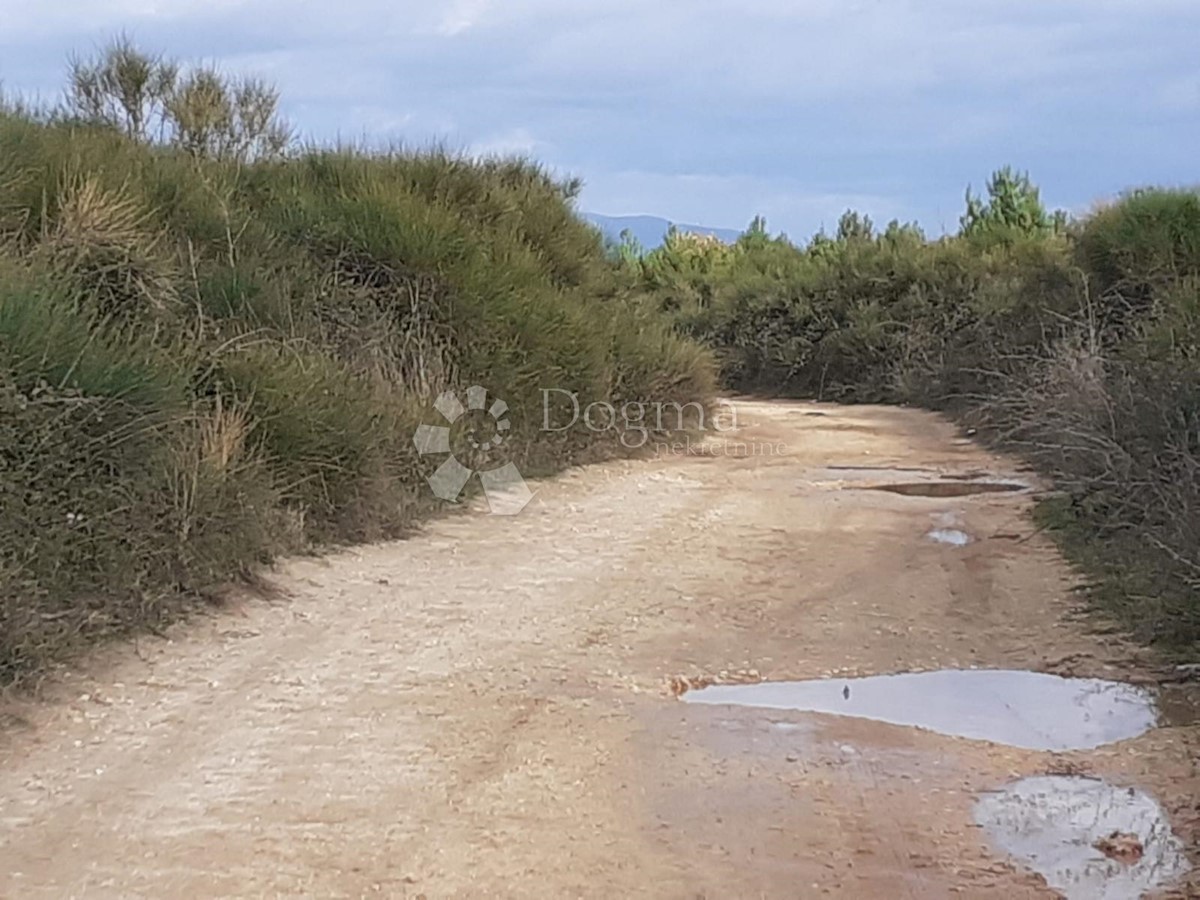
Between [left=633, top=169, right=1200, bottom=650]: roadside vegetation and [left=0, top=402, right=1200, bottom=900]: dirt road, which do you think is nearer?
[left=0, top=402, right=1200, bottom=900]: dirt road

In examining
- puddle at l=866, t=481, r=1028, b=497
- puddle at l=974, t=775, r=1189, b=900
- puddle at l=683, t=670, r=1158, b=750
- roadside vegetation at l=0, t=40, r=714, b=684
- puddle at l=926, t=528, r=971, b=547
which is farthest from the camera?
puddle at l=866, t=481, r=1028, b=497

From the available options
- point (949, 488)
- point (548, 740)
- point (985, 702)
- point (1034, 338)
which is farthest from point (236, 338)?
point (1034, 338)

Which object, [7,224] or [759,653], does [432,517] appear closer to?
[7,224]

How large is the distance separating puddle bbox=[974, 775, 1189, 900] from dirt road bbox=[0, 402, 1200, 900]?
0.11 meters

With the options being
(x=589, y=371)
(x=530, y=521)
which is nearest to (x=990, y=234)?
(x=589, y=371)

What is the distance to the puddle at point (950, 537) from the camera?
10.6 meters

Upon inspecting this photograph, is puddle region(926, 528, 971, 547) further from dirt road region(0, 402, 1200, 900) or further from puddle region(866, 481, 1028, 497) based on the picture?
puddle region(866, 481, 1028, 497)

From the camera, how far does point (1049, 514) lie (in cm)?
1126

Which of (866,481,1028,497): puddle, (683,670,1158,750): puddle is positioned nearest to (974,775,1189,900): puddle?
(683,670,1158,750): puddle

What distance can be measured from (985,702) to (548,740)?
2110 mm

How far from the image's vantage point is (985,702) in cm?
670

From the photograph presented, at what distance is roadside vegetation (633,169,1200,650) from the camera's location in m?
9.12

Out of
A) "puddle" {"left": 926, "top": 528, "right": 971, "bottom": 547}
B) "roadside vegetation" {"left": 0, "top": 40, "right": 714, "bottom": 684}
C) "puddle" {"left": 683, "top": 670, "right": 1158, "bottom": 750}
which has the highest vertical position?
"roadside vegetation" {"left": 0, "top": 40, "right": 714, "bottom": 684}

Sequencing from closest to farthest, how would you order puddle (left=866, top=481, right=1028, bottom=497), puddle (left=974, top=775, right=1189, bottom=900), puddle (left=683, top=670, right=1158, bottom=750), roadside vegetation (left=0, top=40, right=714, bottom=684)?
puddle (left=974, top=775, right=1189, bottom=900) < puddle (left=683, top=670, right=1158, bottom=750) < roadside vegetation (left=0, top=40, right=714, bottom=684) < puddle (left=866, top=481, right=1028, bottom=497)
